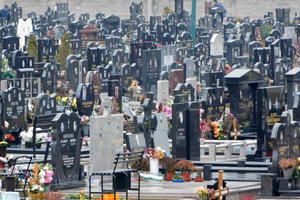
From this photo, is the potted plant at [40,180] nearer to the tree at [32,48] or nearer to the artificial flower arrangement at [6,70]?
the artificial flower arrangement at [6,70]

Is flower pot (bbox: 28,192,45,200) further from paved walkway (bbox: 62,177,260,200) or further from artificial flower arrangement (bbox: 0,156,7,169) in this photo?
artificial flower arrangement (bbox: 0,156,7,169)

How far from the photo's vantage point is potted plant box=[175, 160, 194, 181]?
32972 millimetres

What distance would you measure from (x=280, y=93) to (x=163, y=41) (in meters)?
26.2

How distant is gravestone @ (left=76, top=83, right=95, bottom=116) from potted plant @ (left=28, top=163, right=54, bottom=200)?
36.7 ft

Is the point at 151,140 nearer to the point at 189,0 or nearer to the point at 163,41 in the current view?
the point at 163,41

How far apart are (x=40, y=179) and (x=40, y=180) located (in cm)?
5

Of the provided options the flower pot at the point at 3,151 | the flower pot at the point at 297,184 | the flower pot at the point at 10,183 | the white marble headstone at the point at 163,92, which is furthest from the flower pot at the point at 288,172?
the white marble headstone at the point at 163,92

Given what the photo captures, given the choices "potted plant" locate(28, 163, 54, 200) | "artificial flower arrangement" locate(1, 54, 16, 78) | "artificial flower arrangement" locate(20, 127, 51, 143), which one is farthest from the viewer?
"artificial flower arrangement" locate(1, 54, 16, 78)

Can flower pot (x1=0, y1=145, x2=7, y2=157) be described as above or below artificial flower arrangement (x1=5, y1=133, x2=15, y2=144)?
above

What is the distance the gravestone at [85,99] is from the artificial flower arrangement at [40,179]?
1120cm

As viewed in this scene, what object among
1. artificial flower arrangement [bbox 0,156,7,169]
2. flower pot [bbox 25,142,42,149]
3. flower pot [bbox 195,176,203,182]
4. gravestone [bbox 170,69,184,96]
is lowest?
flower pot [bbox 195,176,203,182]

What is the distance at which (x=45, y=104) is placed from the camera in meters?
41.4

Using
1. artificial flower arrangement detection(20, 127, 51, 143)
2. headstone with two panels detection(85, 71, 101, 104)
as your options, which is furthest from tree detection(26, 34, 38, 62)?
artificial flower arrangement detection(20, 127, 51, 143)

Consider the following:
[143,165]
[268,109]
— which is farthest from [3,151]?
[268,109]
